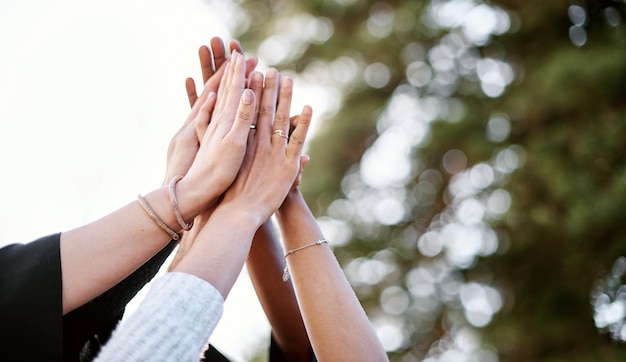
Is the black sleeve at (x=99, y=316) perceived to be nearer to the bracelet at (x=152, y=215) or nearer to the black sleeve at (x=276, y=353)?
the bracelet at (x=152, y=215)

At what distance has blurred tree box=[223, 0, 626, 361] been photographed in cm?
315

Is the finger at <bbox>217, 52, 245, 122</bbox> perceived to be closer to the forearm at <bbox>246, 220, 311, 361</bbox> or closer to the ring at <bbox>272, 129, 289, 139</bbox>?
the ring at <bbox>272, 129, 289, 139</bbox>

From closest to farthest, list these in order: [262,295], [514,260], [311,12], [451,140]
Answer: [262,295], [514,260], [451,140], [311,12]

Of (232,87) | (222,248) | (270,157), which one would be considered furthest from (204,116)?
(222,248)

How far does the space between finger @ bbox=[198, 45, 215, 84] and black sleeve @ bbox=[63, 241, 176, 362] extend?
46 centimetres

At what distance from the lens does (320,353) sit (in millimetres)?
1092

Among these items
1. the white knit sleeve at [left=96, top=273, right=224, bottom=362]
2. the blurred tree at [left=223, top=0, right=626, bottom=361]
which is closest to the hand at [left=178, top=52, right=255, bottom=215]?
the white knit sleeve at [left=96, top=273, right=224, bottom=362]

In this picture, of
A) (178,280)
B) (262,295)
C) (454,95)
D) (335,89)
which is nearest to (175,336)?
(178,280)

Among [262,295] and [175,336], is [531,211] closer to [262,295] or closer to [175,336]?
[262,295]

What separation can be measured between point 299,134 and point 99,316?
48 cm

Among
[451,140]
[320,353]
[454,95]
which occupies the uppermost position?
[454,95]

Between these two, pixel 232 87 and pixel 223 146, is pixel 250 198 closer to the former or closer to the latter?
pixel 223 146

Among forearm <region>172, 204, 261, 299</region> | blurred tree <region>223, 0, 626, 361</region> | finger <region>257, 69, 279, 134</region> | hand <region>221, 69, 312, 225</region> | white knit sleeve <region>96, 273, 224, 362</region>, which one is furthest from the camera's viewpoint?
blurred tree <region>223, 0, 626, 361</region>

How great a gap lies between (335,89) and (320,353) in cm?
360
